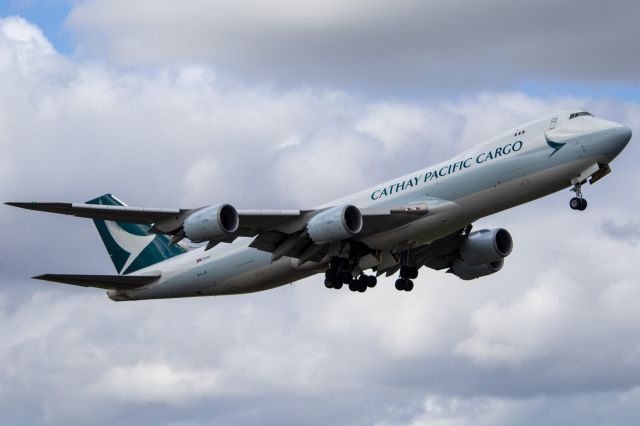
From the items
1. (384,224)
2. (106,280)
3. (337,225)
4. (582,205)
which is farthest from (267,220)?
(582,205)

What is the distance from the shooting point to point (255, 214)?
183ft

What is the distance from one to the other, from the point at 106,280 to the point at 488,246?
60.8ft

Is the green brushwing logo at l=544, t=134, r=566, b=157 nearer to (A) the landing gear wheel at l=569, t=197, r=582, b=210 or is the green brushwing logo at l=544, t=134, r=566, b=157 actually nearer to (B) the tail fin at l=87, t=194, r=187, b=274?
(A) the landing gear wheel at l=569, t=197, r=582, b=210

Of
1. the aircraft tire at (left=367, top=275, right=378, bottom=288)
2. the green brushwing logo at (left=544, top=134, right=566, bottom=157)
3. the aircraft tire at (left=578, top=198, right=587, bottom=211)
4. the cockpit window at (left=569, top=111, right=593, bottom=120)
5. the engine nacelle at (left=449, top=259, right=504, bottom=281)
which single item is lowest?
the aircraft tire at (left=578, top=198, right=587, bottom=211)

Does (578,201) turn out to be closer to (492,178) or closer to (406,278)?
(492,178)

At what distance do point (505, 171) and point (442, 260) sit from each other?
12435mm

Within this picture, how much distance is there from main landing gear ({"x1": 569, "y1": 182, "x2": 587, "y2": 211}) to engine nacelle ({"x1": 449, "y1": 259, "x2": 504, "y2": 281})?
12.2 meters

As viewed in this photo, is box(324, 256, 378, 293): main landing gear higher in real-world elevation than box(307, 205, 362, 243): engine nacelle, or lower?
lower

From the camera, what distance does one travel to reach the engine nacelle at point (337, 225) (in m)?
54.6

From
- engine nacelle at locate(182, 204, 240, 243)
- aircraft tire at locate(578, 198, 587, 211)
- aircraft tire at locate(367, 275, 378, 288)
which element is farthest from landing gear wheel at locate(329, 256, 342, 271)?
aircraft tire at locate(578, 198, 587, 211)

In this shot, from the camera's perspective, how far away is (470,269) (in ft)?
212

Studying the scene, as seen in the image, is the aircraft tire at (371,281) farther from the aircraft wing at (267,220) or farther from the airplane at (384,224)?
the aircraft wing at (267,220)

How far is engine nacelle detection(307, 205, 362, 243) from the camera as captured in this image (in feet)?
179

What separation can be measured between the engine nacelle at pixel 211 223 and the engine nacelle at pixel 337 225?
11.4 feet
